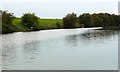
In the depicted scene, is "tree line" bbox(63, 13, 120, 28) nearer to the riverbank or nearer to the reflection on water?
the riverbank

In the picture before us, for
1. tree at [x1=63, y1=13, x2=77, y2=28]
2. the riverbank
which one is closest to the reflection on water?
the riverbank

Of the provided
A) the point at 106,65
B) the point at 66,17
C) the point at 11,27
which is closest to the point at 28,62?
the point at 106,65

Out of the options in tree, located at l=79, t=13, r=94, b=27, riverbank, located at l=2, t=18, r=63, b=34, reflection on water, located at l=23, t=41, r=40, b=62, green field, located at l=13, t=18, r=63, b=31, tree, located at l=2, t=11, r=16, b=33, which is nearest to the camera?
reflection on water, located at l=23, t=41, r=40, b=62

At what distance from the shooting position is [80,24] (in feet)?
339

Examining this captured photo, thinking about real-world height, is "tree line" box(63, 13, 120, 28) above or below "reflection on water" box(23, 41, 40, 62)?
below

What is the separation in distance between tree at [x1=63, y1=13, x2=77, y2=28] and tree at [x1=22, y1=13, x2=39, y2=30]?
1952cm

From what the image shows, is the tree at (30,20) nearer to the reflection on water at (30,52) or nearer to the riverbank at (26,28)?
the riverbank at (26,28)

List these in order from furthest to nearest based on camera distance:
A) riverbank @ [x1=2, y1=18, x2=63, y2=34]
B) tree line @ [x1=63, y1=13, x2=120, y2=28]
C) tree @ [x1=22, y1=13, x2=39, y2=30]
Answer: tree line @ [x1=63, y1=13, x2=120, y2=28], tree @ [x1=22, y1=13, x2=39, y2=30], riverbank @ [x1=2, y1=18, x2=63, y2=34]

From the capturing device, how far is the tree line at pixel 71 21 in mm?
63022

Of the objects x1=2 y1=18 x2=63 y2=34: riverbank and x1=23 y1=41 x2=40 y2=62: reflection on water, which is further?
x1=2 y1=18 x2=63 y2=34: riverbank

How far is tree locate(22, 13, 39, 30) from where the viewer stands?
73.1m

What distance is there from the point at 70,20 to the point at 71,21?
3.20 ft

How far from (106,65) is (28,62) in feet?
12.6

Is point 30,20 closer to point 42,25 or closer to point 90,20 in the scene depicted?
point 42,25
